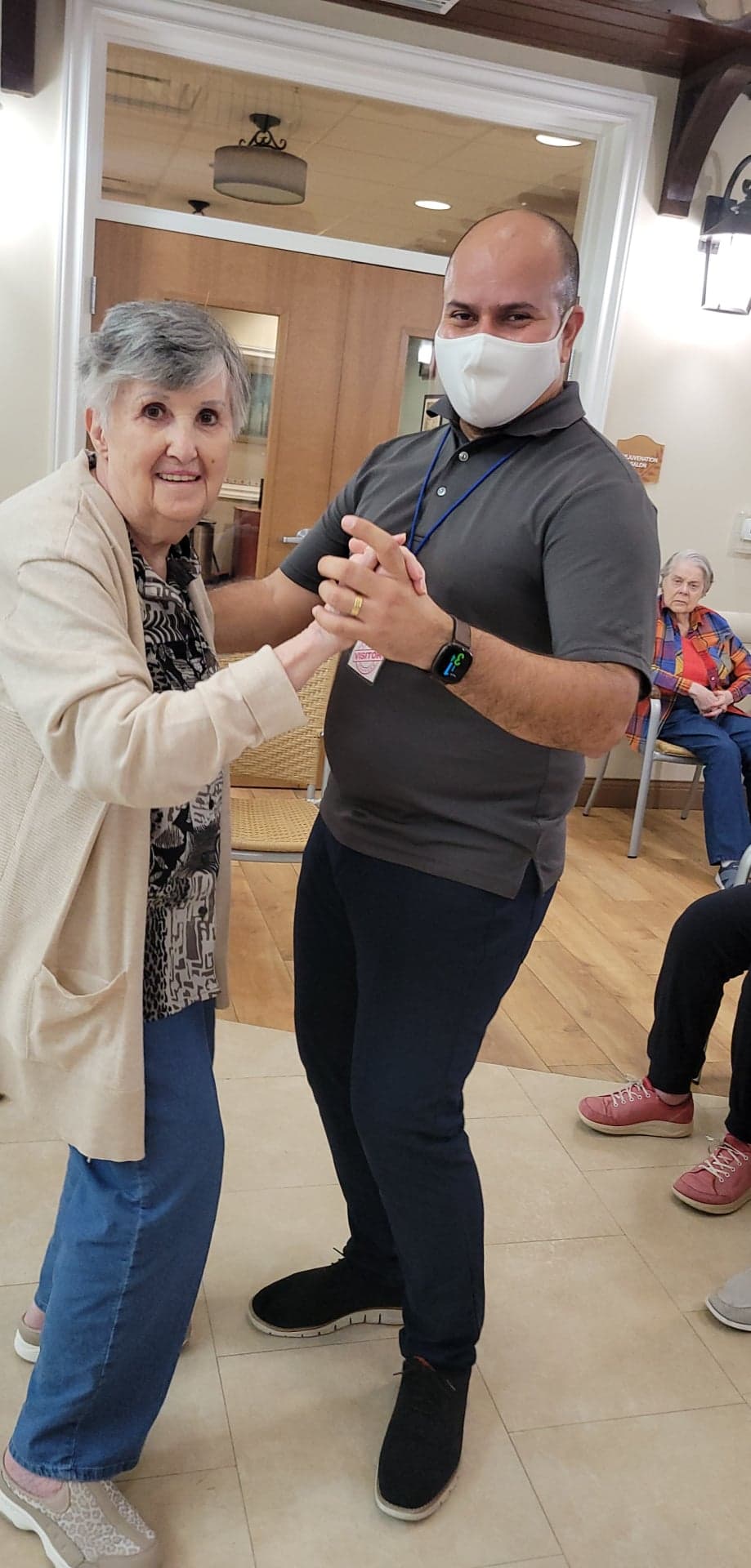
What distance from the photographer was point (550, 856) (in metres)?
1.44

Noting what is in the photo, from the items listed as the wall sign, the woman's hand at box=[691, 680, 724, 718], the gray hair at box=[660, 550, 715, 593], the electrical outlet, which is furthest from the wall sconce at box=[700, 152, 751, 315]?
the woman's hand at box=[691, 680, 724, 718]

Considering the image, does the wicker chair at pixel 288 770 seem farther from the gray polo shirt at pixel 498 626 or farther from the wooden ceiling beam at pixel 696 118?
the wooden ceiling beam at pixel 696 118

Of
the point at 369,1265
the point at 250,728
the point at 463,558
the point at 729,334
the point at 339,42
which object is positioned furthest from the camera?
the point at 729,334

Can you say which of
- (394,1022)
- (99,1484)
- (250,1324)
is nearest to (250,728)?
(394,1022)

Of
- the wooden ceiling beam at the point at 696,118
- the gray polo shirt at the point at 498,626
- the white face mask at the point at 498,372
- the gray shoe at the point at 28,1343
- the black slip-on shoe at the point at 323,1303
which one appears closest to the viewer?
the gray polo shirt at the point at 498,626

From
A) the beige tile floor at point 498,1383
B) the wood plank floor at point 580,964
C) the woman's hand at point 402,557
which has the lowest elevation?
the wood plank floor at point 580,964

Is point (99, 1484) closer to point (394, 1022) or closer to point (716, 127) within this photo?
point (394, 1022)

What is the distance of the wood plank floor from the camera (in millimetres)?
2855

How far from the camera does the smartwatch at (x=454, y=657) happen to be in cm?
115

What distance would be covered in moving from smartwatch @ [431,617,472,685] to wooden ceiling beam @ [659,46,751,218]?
12.8 ft

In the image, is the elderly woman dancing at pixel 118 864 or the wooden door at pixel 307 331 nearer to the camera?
the elderly woman dancing at pixel 118 864

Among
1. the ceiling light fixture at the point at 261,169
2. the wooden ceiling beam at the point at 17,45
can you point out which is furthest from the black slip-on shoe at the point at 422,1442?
the ceiling light fixture at the point at 261,169

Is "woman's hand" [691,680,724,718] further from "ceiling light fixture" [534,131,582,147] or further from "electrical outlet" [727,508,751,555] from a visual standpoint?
"ceiling light fixture" [534,131,582,147]

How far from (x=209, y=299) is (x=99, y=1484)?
3.99 metres
